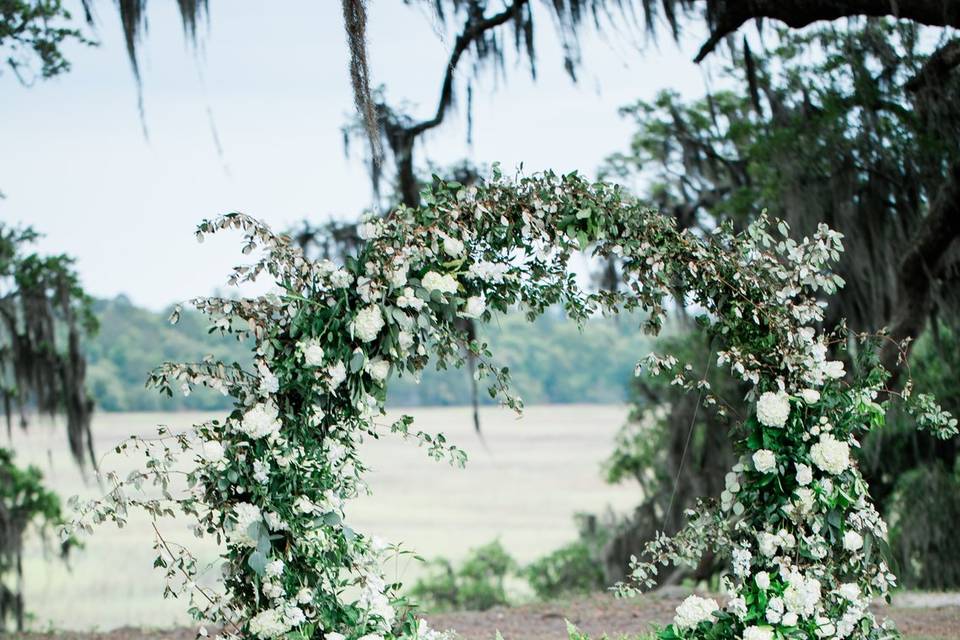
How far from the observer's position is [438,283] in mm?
3691

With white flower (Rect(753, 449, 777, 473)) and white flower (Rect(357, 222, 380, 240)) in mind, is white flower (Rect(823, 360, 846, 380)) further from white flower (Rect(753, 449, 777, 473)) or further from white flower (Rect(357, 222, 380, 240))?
white flower (Rect(357, 222, 380, 240))

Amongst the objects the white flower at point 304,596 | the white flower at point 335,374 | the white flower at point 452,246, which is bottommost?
the white flower at point 304,596

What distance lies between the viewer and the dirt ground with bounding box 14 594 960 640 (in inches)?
239

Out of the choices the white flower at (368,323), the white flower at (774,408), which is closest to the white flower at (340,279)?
the white flower at (368,323)

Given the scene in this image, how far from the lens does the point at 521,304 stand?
4.07 metres

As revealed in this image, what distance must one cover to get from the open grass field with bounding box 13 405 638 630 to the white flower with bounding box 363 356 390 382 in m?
17.7

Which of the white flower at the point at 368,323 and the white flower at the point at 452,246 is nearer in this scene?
the white flower at the point at 368,323

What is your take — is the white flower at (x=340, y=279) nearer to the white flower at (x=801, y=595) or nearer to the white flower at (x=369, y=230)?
the white flower at (x=369, y=230)

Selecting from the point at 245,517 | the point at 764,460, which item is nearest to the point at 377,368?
the point at 245,517

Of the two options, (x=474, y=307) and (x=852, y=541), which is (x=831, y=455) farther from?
(x=474, y=307)

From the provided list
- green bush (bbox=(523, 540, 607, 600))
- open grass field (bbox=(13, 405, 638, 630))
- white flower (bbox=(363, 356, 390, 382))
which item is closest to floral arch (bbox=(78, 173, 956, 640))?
white flower (bbox=(363, 356, 390, 382))

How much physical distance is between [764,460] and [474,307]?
4.02ft

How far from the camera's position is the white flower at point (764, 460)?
12.7ft

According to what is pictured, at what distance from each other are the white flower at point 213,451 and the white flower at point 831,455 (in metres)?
2.15
